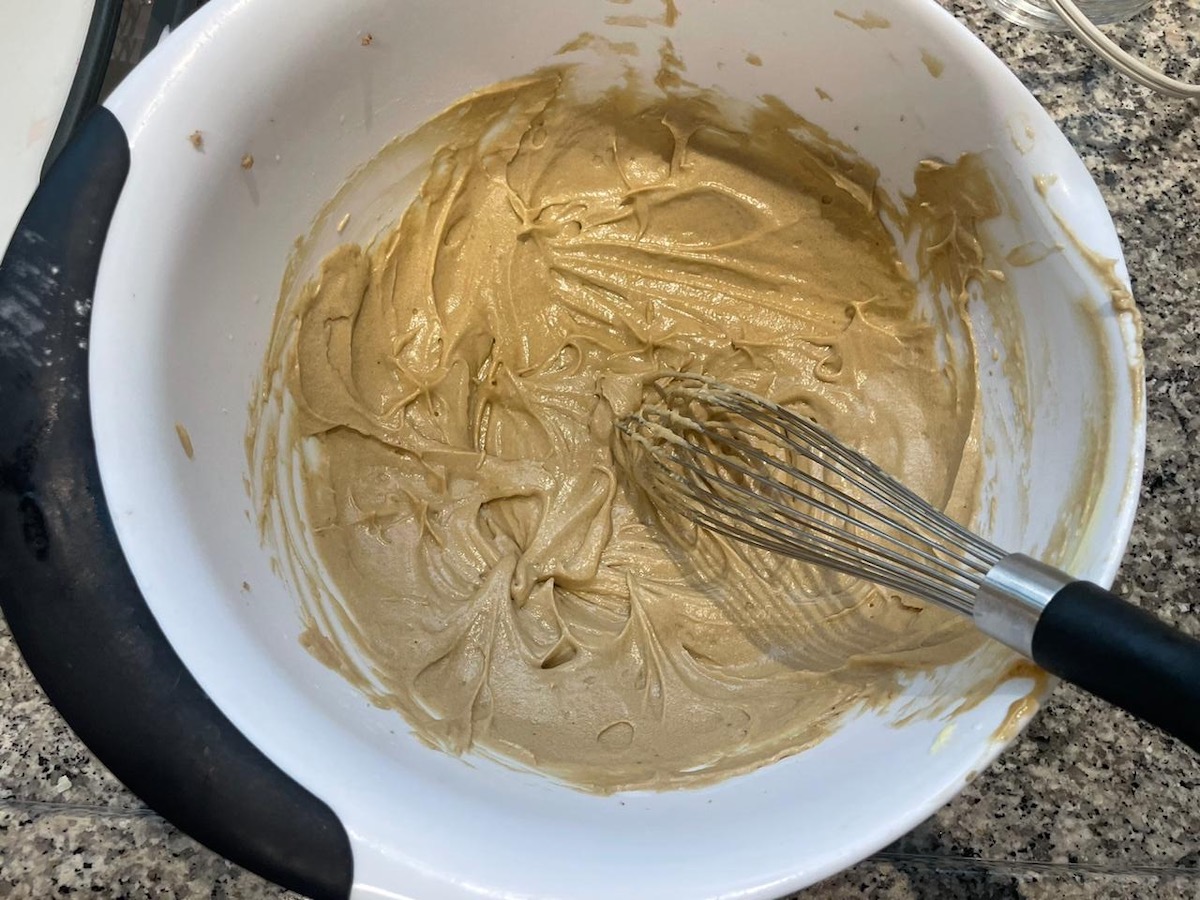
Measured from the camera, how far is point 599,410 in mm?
1089

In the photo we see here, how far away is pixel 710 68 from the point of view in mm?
981

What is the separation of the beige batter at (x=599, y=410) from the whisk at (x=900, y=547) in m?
0.06

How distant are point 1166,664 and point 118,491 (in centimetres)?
80

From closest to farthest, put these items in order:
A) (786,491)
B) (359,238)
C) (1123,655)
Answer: (1123,655)
(786,491)
(359,238)

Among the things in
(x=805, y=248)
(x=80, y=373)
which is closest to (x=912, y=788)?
(x=805, y=248)

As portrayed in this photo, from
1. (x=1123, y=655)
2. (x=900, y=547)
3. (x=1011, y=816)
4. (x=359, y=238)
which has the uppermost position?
(x=359, y=238)

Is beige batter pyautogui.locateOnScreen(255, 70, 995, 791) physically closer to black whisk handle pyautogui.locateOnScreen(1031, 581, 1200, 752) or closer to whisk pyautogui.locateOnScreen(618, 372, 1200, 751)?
whisk pyautogui.locateOnScreen(618, 372, 1200, 751)

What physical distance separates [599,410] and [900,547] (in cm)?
41

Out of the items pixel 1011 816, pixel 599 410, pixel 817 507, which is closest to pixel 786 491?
pixel 817 507

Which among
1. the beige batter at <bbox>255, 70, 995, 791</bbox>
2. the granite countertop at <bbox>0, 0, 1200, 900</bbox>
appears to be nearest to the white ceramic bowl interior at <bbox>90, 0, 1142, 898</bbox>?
the beige batter at <bbox>255, 70, 995, 791</bbox>

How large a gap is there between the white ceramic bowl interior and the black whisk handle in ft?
0.31

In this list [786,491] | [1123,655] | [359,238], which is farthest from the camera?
[359,238]

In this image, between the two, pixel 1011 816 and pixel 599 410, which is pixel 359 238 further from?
pixel 1011 816

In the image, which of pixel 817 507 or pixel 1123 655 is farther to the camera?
pixel 817 507
